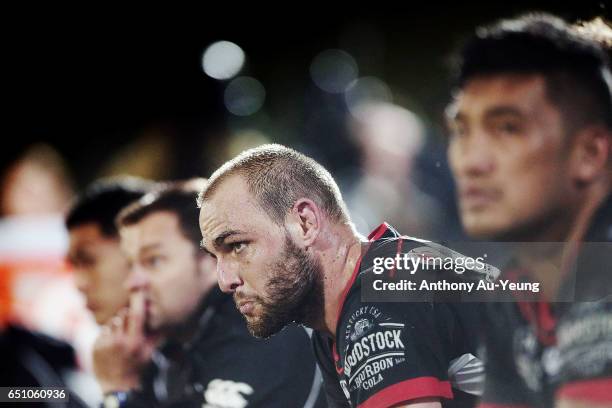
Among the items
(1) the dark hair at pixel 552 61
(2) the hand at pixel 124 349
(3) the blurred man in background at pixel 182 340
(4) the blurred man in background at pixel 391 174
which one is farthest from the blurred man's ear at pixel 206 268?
(1) the dark hair at pixel 552 61

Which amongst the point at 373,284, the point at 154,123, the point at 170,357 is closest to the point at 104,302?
the point at 170,357

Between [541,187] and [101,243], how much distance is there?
1.73 metres

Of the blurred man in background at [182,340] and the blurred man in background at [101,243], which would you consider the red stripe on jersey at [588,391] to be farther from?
the blurred man in background at [101,243]

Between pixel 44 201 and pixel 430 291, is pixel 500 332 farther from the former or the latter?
pixel 44 201

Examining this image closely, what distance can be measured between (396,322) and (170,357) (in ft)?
3.79

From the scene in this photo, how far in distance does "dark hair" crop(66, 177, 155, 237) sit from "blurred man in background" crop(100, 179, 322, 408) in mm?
42

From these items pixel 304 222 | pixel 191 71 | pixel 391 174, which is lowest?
pixel 304 222

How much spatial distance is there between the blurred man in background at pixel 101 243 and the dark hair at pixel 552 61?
1.38 meters

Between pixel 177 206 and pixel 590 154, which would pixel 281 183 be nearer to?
pixel 177 206

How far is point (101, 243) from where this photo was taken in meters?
2.99

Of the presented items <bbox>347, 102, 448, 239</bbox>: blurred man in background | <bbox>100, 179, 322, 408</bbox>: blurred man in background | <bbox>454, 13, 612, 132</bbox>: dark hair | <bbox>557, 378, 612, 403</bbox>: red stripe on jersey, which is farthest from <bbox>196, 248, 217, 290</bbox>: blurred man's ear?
<bbox>557, 378, 612, 403</bbox>: red stripe on jersey

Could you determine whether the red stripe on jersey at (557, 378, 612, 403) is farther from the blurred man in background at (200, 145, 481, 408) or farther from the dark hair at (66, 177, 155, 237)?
the dark hair at (66, 177, 155, 237)

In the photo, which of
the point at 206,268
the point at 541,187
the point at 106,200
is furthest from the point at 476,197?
the point at 106,200

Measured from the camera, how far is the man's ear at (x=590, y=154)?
2.48 metres
